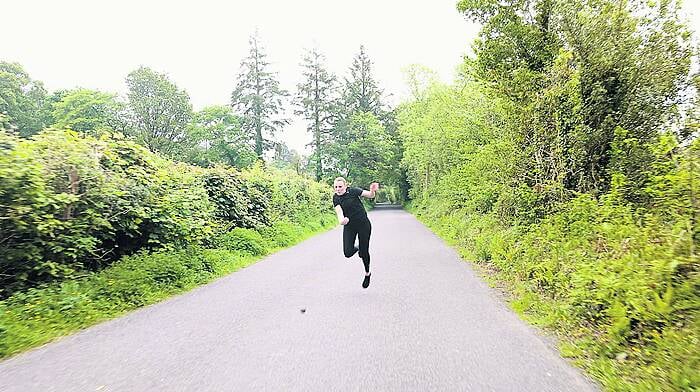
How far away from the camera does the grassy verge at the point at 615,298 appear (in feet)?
12.2

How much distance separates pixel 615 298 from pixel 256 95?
47.8 m

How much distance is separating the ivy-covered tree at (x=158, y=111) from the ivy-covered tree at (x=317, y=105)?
1374cm

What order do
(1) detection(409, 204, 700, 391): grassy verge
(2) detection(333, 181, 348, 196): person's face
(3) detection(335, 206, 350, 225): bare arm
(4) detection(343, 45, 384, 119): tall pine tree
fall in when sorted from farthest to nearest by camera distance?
1. (4) detection(343, 45, 384, 119): tall pine tree
2. (2) detection(333, 181, 348, 196): person's face
3. (3) detection(335, 206, 350, 225): bare arm
4. (1) detection(409, 204, 700, 391): grassy verge

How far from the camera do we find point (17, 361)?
14.8 feet

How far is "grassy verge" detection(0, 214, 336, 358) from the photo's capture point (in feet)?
16.9

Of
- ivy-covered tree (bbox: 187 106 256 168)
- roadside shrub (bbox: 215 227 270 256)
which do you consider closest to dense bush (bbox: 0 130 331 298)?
roadside shrub (bbox: 215 227 270 256)

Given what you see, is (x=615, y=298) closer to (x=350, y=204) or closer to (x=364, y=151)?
(x=350, y=204)

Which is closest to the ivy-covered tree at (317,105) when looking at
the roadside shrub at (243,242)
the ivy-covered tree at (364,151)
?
the ivy-covered tree at (364,151)

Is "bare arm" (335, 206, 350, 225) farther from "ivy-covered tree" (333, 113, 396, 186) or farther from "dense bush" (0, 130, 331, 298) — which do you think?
"ivy-covered tree" (333, 113, 396, 186)

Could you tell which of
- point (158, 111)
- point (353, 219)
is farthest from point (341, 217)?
point (158, 111)

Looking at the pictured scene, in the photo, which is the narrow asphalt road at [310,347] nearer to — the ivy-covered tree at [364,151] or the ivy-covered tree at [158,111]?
the ivy-covered tree at [158,111]

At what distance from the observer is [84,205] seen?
7035mm

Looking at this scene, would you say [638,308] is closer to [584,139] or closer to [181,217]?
[584,139]

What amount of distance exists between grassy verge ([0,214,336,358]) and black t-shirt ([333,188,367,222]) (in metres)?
3.17
